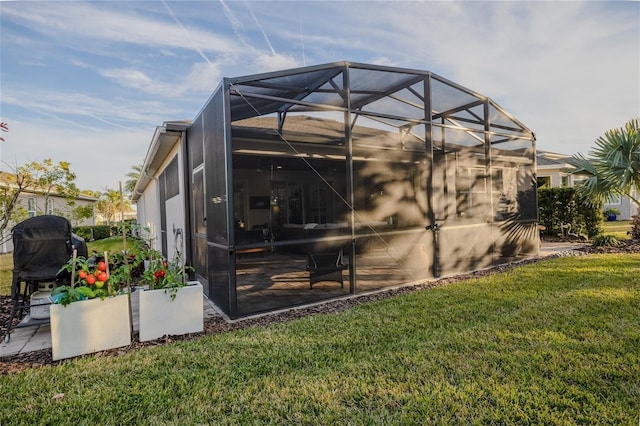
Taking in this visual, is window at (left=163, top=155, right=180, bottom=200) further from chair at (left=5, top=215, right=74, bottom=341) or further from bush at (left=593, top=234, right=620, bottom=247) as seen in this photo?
Answer: bush at (left=593, top=234, right=620, bottom=247)

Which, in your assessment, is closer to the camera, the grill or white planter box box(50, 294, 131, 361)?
white planter box box(50, 294, 131, 361)

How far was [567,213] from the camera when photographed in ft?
39.8

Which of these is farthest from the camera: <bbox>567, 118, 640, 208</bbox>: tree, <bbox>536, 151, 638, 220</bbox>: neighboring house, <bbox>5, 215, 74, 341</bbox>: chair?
<bbox>536, 151, 638, 220</bbox>: neighboring house

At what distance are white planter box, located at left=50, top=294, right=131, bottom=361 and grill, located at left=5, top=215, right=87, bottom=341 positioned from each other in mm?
906

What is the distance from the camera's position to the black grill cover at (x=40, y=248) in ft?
13.7

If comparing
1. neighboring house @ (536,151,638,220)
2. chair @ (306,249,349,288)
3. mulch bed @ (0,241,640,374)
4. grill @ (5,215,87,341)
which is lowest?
mulch bed @ (0,241,640,374)

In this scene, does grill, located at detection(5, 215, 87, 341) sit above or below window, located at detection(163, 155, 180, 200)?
below

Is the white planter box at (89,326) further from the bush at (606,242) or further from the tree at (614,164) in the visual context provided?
the bush at (606,242)

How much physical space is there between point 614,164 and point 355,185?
7318 mm

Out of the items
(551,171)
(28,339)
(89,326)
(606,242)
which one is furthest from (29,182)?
(551,171)

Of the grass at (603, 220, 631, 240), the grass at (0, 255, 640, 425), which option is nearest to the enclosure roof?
the grass at (0, 255, 640, 425)

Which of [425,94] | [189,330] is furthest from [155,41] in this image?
[189,330]

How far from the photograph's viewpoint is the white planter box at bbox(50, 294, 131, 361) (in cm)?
336

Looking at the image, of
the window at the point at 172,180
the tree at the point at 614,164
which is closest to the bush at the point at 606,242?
the tree at the point at 614,164
